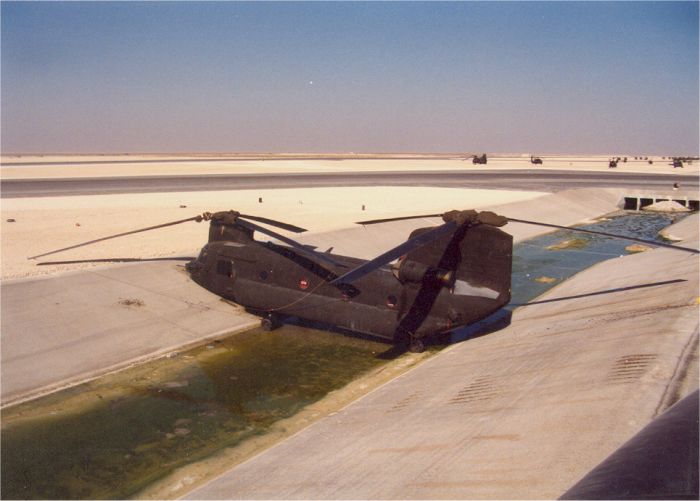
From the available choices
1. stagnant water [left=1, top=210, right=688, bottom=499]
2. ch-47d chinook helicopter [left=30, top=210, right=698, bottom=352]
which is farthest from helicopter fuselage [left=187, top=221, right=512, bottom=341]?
stagnant water [left=1, top=210, right=688, bottom=499]

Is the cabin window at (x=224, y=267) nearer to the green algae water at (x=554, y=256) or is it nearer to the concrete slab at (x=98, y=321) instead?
the concrete slab at (x=98, y=321)

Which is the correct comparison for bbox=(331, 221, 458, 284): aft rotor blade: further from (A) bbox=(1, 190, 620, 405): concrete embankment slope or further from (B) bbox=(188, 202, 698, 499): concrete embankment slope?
(A) bbox=(1, 190, 620, 405): concrete embankment slope

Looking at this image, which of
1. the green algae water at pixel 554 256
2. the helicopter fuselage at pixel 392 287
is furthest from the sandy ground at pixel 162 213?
the green algae water at pixel 554 256

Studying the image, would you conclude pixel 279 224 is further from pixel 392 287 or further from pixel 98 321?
pixel 98 321

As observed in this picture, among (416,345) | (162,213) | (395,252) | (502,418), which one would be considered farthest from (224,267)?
(162,213)

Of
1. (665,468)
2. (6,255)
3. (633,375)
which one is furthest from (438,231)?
(6,255)

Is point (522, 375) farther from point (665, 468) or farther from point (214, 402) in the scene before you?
point (665, 468)
